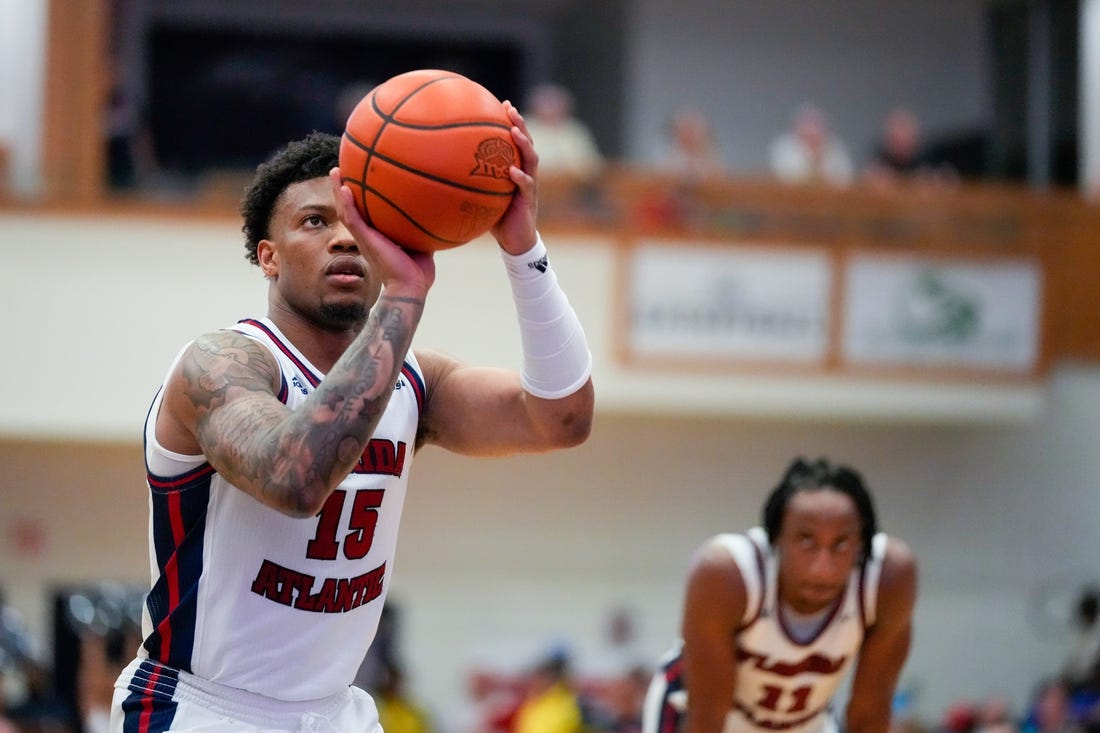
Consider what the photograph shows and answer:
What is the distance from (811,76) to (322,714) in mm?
15597

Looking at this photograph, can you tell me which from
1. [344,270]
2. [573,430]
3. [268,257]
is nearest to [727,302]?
[573,430]

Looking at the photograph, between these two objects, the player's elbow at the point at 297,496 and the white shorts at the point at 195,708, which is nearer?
the player's elbow at the point at 297,496

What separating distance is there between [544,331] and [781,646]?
2.38 meters

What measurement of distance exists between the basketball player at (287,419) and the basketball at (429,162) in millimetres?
44

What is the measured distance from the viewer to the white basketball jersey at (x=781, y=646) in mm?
5621

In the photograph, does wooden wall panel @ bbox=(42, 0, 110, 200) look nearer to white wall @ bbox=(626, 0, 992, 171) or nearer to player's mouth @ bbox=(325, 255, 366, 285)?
white wall @ bbox=(626, 0, 992, 171)

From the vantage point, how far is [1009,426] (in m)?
15.6

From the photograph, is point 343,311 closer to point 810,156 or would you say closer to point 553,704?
point 553,704

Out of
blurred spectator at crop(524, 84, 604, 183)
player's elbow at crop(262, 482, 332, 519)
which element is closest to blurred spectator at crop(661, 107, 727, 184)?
blurred spectator at crop(524, 84, 604, 183)

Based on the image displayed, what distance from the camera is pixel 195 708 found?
11.8ft

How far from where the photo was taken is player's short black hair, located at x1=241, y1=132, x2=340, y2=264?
12.8 feet

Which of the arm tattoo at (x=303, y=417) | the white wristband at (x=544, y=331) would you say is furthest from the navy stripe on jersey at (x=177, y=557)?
the white wristband at (x=544, y=331)

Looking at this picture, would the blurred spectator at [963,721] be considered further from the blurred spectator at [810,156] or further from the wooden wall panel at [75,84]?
the wooden wall panel at [75,84]

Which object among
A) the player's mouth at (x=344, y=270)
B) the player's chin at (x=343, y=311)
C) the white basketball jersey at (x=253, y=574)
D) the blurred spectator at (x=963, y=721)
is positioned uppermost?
the player's mouth at (x=344, y=270)
